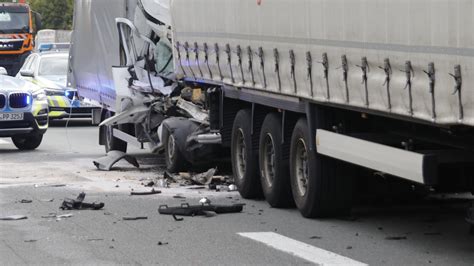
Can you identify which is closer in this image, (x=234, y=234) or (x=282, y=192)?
(x=234, y=234)

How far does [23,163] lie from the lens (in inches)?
763

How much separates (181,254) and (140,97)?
860 centimetres

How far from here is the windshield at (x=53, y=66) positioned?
29.5m

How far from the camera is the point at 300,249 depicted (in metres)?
10.1

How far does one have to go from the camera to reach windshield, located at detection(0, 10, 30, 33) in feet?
161

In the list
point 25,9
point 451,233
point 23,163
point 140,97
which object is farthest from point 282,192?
point 25,9

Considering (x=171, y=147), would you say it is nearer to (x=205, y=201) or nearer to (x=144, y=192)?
(x=144, y=192)

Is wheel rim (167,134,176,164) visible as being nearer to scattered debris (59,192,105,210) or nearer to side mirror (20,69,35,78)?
scattered debris (59,192,105,210)

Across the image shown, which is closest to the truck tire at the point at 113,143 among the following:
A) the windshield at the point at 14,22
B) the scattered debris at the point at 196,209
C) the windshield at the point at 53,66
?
the scattered debris at the point at 196,209

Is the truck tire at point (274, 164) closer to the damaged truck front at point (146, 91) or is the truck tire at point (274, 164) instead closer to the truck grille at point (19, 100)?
the damaged truck front at point (146, 91)

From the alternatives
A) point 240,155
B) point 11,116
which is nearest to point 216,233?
point 240,155

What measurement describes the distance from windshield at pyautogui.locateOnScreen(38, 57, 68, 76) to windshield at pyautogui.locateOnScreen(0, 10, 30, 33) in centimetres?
1951

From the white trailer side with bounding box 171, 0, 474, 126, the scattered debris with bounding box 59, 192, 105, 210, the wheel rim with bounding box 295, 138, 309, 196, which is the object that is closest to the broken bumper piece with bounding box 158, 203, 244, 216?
the scattered debris with bounding box 59, 192, 105, 210

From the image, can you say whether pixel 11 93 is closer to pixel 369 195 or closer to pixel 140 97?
pixel 140 97
